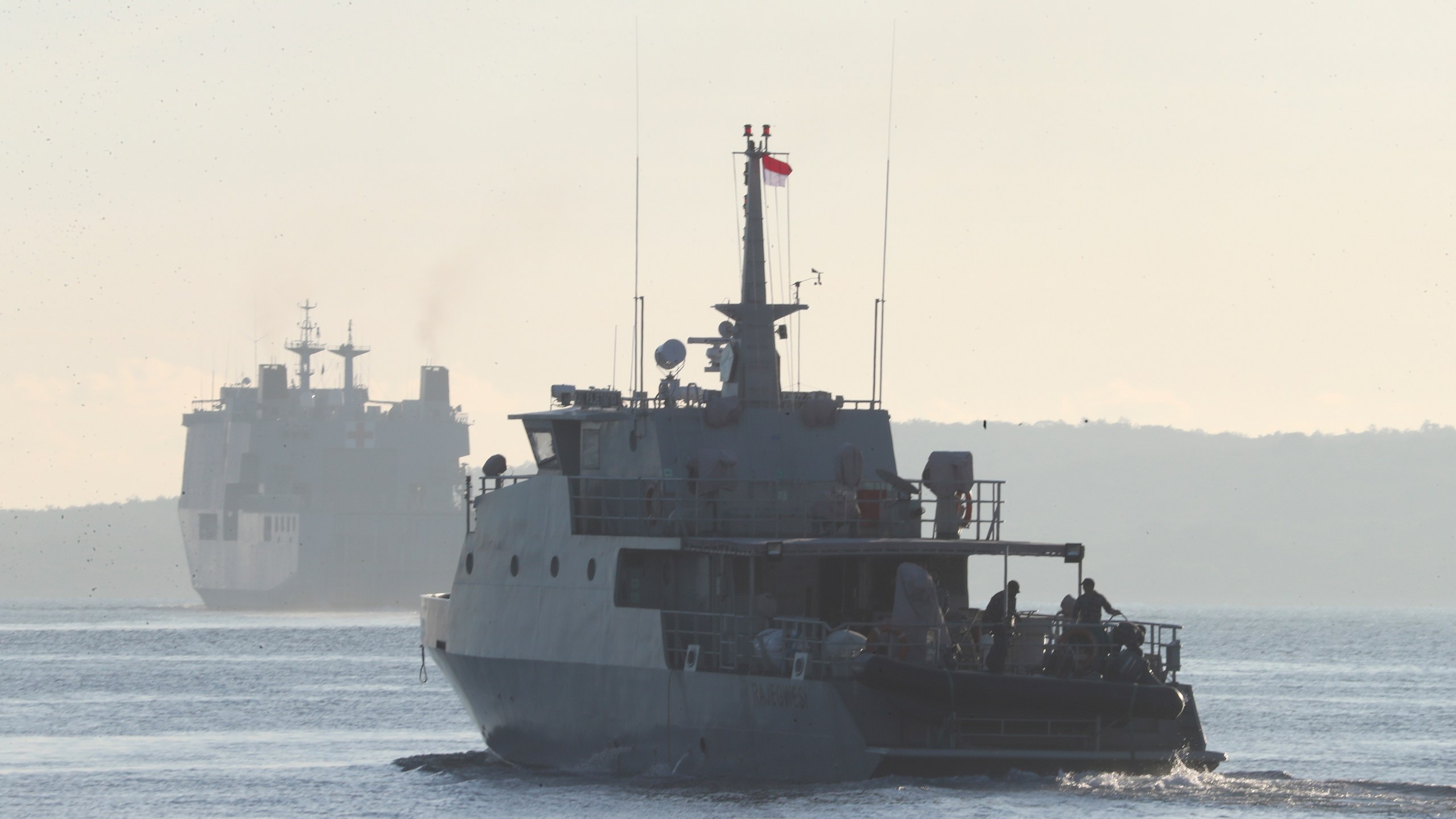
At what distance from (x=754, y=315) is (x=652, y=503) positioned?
3.44 metres

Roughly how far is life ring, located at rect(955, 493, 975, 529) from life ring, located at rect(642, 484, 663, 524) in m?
4.02

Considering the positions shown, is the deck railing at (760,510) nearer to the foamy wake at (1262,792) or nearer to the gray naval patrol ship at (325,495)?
the foamy wake at (1262,792)

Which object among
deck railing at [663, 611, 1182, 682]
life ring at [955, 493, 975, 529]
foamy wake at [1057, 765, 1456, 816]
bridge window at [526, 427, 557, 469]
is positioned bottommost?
foamy wake at [1057, 765, 1456, 816]

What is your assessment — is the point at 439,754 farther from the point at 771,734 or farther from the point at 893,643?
the point at 893,643

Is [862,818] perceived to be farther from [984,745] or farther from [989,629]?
[989,629]

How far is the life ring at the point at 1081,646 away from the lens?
25000 millimetres

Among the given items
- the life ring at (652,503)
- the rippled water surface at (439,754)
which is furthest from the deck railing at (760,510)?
the rippled water surface at (439,754)

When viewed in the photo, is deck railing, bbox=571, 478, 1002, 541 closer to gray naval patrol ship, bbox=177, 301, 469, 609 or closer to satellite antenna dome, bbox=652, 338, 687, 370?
satellite antenna dome, bbox=652, 338, 687, 370

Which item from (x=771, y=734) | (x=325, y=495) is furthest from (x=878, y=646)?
(x=325, y=495)

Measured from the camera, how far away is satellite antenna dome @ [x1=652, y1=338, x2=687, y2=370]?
30094 millimetres

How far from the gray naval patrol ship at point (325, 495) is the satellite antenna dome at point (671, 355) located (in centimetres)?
13765

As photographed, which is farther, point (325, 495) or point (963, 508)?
point (325, 495)

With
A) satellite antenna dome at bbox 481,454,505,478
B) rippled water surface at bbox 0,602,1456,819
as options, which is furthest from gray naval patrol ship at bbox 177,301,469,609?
satellite antenna dome at bbox 481,454,505,478

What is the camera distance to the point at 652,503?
2855cm
